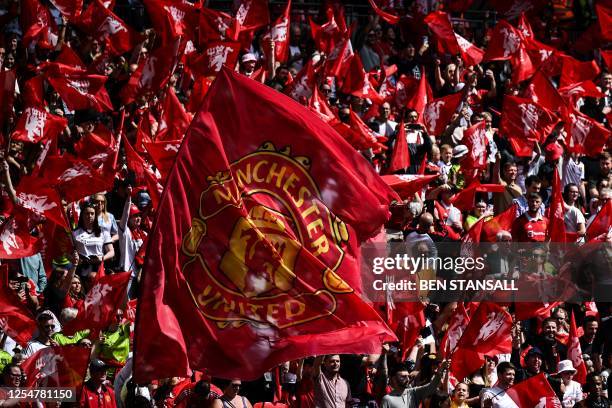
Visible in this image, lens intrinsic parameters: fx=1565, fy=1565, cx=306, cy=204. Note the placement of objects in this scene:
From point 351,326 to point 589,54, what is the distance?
458 inches

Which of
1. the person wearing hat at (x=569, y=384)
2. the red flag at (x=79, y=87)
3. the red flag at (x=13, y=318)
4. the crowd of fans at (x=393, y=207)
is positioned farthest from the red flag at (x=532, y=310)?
the red flag at (x=79, y=87)

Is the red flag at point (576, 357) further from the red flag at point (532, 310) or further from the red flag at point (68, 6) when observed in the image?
the red flag at point (68, 6)

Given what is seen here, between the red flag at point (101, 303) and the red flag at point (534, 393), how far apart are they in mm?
3060

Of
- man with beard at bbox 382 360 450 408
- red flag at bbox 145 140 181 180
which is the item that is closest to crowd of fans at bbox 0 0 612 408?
man with beard at bbox 382 360 450 408

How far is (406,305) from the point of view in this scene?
12234mm

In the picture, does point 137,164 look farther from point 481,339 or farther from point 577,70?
point 577,70

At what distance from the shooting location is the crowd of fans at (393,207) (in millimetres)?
11148

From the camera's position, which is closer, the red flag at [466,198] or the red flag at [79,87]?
the red flag at [466,198]

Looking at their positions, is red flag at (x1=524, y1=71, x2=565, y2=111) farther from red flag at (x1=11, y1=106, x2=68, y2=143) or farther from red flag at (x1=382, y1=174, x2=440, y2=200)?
red flag at (x1=11, y1=106, x2=68, y2=143)

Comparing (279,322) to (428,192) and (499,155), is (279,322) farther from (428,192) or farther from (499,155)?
(499,155)

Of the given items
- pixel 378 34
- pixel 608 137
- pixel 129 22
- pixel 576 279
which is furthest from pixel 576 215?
pixel 129 22

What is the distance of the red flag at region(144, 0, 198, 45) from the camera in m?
16.1

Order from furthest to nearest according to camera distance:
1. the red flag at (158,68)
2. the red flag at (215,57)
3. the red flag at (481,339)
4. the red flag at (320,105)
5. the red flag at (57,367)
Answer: the red flag at (215,57) → the red flag at (158,68) → the red flag at (320,105) → the red flag at (481,339) → the red flag at (57,367)

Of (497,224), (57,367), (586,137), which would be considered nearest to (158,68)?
(497,224)
